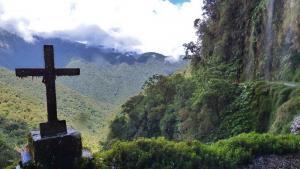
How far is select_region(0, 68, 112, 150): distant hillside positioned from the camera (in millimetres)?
89775

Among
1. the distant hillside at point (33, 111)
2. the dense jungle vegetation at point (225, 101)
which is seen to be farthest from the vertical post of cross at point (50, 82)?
the distant hillside at point (33, 111)

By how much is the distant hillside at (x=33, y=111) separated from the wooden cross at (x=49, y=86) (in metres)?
24.8

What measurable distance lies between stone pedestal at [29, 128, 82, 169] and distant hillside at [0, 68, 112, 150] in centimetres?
2474

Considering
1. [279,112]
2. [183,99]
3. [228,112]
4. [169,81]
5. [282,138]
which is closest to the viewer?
[282,138]

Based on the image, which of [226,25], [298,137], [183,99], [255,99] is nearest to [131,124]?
[183,99]

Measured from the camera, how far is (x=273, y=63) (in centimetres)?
3472

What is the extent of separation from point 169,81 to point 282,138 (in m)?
39.1

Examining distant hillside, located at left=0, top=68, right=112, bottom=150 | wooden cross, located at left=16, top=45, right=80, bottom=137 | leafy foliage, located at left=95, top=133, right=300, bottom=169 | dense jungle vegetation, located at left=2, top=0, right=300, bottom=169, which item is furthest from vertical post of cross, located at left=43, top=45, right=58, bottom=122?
distant hillside, located at left=0, top=68, right=112, bottom=150

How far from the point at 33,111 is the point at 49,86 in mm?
114442

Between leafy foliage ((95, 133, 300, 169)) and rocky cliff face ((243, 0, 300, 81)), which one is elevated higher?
rocky cliff face ((243, 0, 300, 81))

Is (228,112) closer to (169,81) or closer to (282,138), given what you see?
(282,138)

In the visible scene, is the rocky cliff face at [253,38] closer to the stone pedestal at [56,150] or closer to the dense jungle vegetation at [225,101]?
the dense jungle vegetation at [225,101]

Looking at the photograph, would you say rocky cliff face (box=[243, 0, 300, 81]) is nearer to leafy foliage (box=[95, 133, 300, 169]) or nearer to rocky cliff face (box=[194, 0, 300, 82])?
rocky cliff face (box=[194, 0, 300, 82])

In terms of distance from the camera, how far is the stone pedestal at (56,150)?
33.9ft
